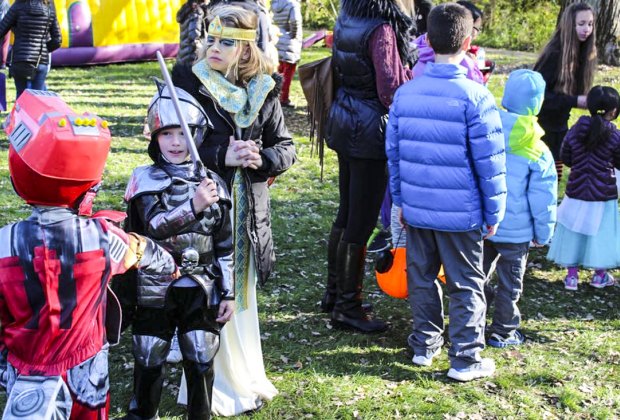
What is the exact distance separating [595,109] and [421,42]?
137 centimetres

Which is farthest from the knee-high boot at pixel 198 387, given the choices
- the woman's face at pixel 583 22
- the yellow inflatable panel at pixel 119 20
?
the yellow inflatable panel at pixel 119 20

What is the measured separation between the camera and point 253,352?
4035 mm

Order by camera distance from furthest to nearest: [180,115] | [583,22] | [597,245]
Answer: [583,22] < [597,245] < [180,115]

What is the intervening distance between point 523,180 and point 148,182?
8.00 ft

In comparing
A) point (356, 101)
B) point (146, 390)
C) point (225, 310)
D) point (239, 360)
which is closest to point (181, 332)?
point (225, 310)

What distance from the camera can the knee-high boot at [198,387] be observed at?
11.3ft

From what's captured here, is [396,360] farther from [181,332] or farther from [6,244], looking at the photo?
[6,244]

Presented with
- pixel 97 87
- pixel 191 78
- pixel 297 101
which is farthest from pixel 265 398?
pixel 97 87

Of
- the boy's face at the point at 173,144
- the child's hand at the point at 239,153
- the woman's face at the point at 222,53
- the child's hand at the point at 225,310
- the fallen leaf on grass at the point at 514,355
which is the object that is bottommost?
the fallen leaf on grass at the point at 514,355

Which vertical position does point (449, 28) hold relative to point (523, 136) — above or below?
above

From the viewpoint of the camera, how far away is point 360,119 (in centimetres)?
467

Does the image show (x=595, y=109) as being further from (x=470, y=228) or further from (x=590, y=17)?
(x=470, y=228)

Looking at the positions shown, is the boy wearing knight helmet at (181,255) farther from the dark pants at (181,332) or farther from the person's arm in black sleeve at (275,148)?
the person's arm in black sleeve at (275,148)

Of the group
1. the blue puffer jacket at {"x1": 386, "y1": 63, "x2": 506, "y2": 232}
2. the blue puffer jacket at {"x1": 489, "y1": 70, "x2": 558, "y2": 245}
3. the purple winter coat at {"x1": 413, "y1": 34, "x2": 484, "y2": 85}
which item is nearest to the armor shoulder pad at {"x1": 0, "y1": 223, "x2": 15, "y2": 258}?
the blue puffer jacket at {"x1": 386, "y1": 63, "x2": 506, "y2": 232}
